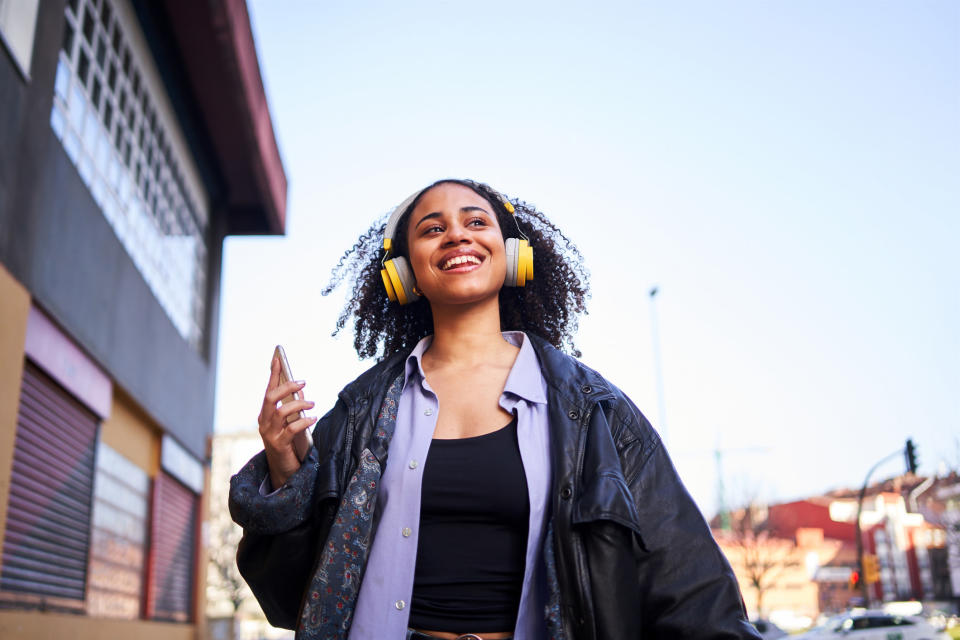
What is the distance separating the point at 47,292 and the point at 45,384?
3.28 ft

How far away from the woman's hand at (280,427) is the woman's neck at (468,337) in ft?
1.74

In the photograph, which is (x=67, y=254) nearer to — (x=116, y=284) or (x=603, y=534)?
(x=116, y=284)

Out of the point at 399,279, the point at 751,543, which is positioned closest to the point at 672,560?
the point at 399,279

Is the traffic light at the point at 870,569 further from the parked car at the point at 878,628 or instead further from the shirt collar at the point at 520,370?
the shirt collar at the point at 520,370

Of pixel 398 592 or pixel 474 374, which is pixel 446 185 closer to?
pixel 474 374

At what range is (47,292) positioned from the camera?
30.1 ft

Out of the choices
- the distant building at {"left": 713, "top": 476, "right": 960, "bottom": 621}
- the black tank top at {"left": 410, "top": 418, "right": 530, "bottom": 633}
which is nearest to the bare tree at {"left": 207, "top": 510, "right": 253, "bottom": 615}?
the distant building at {"left": 713, "top": 476, "right": 960, "bottom": 621}

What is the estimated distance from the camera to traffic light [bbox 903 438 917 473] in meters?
22.1

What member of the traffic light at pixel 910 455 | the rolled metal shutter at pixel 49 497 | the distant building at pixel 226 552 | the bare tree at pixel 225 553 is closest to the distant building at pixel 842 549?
the traffic light at pixel 910 455

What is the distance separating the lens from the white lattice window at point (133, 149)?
10.5 meters

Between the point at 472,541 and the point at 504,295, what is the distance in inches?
41.6

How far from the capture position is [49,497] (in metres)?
9.64

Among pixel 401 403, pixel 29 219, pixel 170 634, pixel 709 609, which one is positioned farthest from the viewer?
pixel 170 634

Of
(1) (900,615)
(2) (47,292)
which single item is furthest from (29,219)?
(1) (900,615)
